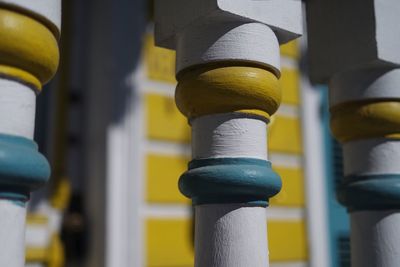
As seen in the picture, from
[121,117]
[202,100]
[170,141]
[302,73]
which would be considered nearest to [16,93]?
[202,100]

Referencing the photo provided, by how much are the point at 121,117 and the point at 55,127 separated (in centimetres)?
A: 33

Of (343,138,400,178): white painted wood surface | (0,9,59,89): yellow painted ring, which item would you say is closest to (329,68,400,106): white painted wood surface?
(343,138,400,178): white painted wood surface

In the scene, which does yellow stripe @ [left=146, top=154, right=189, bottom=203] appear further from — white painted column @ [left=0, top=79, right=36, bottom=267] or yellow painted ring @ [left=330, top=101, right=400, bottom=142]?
white painted column @ [left=0, top=79, right=36, bottom=267]

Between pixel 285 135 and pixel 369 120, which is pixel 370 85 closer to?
pixel 369 120

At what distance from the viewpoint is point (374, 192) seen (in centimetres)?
137

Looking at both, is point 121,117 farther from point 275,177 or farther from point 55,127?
point 275,177

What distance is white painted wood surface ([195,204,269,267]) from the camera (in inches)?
42.3

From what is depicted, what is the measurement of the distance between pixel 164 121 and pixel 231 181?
6.08 ft

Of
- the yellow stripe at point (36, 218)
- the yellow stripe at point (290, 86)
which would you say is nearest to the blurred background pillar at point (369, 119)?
the yellow stripe at point (36, 218)

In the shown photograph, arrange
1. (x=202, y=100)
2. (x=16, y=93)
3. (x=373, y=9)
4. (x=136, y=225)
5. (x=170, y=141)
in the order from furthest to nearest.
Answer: (x=170, y=141)
(x=136, y=225)
(x=373, y=9)
(x=202, y=100)
(x=16, y=93)

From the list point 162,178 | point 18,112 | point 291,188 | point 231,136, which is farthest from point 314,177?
point 18,112

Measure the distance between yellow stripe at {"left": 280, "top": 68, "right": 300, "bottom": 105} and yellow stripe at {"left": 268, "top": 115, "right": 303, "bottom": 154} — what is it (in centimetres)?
12

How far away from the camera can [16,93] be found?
88 cm

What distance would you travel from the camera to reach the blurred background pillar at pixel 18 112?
0.85 meters
